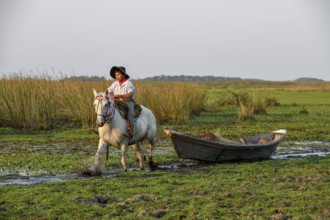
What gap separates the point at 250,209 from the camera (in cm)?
751

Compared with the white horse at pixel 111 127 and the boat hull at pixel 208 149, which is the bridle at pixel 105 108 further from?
the boat hull at pixel 208 149

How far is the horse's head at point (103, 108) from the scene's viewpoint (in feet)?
34.6

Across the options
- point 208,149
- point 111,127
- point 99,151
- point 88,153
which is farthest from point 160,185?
point 88,153

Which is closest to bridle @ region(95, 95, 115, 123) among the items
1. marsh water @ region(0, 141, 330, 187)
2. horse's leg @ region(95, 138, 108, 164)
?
horse's leg @ region(95, 138, 108, 164)

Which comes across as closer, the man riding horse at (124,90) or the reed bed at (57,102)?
the man riding horse at (124,90)

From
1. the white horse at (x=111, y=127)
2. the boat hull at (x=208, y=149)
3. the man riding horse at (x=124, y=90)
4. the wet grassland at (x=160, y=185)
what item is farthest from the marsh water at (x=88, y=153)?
the man riding horse at (x=124, y=90)

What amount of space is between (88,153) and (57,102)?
651 cm

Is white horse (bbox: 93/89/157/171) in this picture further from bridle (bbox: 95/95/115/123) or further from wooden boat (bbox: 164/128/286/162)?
wooden boat (bbox: 164/128/286/162)

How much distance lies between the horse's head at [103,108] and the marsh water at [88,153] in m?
1.06

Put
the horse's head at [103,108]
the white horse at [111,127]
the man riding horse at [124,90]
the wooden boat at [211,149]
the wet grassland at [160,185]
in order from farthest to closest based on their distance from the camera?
the wooden boat at [211,149] < the man riding horse at [124,90] < the white horse at [111,127] < the horse's head at [103,108] < the wet grassland at [160,185]

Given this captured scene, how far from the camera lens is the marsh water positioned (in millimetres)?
10852

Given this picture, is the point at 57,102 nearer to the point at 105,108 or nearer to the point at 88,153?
the point at 88,153

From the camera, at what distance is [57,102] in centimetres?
2062

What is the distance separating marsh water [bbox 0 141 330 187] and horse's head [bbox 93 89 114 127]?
1.06m
